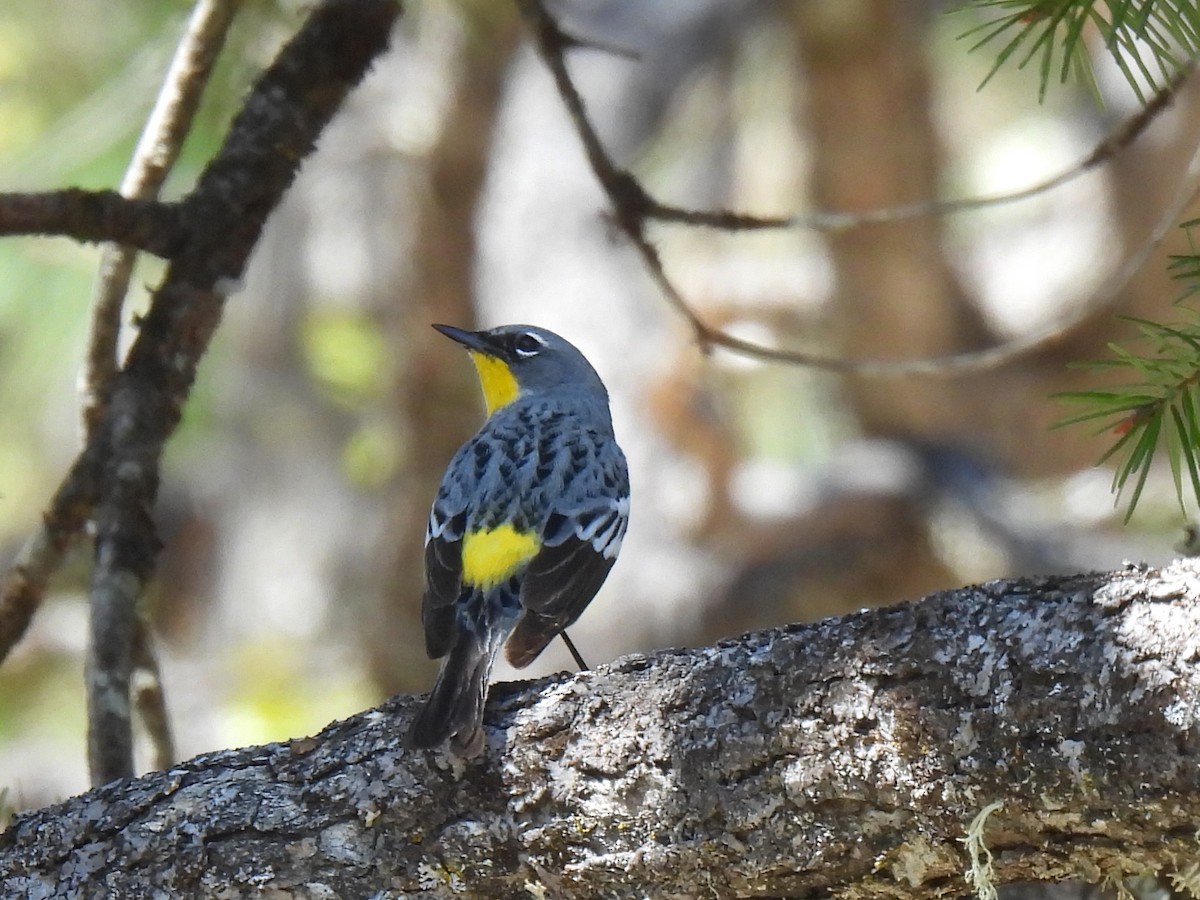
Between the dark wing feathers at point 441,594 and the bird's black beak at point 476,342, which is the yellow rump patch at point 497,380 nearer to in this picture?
the bird's black beak at point 476,342

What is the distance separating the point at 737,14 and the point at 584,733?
Answer: 6.32 meters

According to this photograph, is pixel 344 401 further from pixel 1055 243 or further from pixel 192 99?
pixel 192 99

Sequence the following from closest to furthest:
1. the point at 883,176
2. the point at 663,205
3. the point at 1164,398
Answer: the point at 1164,398 < the point at 663,205 < the point at 883,176

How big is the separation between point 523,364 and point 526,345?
0.06m

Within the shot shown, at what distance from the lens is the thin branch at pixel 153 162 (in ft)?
10.9

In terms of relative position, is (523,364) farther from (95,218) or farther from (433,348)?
(433,348)

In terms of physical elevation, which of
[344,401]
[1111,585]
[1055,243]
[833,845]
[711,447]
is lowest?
[833,845]

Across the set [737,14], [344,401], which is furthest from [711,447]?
[344,401]

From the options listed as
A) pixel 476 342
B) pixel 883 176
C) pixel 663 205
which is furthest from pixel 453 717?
pixel 883 176

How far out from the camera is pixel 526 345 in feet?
14.5

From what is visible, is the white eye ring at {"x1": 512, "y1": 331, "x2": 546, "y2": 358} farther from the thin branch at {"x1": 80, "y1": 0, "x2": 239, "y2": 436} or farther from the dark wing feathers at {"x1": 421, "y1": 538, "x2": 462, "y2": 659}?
the thin branch at {"x1": 80, "y1": 0, "x2": 239, "y2": 436}

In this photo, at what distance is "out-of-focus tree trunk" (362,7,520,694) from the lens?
7.84 m

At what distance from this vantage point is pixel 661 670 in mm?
2166

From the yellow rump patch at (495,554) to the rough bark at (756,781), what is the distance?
787mm
